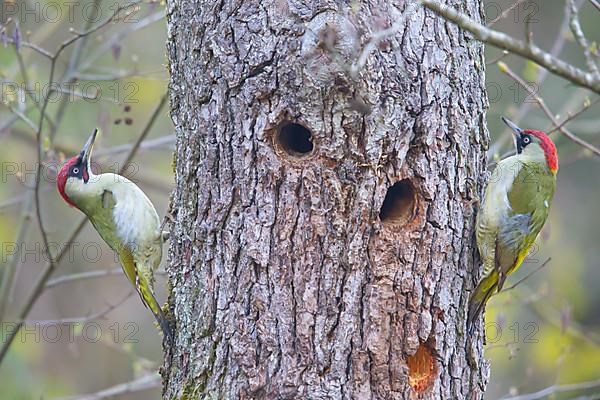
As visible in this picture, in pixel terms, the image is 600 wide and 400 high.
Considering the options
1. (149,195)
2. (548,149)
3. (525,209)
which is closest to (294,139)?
(525,209)

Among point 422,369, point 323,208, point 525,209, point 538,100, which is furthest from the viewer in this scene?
point 525,209

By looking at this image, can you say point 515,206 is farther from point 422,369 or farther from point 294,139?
point 294,139

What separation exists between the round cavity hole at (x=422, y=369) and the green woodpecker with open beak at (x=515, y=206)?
45cm

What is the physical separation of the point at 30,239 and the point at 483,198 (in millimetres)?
6692

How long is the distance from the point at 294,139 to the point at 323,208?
428 mm

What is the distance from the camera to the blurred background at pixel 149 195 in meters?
6.82

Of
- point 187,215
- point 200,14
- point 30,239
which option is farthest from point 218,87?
point 30,239

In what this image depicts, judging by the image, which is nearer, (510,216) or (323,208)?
(323,208)

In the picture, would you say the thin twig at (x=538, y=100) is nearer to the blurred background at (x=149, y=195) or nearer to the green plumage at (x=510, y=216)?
the green plumage at (x=510, y=216)

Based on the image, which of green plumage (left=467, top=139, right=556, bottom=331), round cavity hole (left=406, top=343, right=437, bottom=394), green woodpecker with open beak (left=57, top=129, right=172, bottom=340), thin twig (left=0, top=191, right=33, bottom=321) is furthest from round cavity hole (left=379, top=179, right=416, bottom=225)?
thin twig (left=0, top=191, right=33, bottom=321)

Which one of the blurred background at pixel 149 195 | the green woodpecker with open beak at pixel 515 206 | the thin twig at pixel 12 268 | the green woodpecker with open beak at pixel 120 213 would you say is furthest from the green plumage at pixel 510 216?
the thin twig at pixel 12 268

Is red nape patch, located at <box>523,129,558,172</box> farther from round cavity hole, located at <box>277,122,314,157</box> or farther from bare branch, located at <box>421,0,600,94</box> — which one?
bare branch, located at <box>421,0,600,94</box>

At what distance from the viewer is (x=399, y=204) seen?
437 cm

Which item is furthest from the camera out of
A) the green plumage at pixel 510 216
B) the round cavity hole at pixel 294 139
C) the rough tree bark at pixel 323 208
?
the green plumage at pixel 510 216
